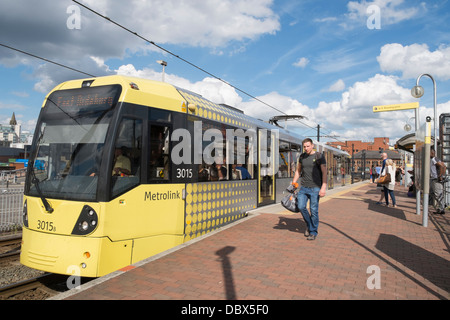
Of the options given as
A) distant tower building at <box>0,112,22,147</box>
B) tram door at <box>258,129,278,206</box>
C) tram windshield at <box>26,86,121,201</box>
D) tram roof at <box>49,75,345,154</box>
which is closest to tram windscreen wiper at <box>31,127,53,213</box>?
tram windshield at <box>26,86,121,201</box>

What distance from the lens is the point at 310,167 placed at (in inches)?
250

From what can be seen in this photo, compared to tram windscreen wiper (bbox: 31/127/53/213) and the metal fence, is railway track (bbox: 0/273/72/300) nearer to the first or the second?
tram windscreen wiper (bbox: 31/127/53/213)

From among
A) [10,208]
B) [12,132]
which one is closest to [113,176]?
[10,208]

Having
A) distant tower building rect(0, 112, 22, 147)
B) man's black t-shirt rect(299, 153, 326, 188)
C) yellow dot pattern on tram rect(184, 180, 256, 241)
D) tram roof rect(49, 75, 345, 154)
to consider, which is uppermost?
distant tower building rect(0, 112, 22, 147)

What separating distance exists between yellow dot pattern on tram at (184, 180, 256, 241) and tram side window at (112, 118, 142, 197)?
4.16ft

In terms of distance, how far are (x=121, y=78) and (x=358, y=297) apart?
461 centimetres

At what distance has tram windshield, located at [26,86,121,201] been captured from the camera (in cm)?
482

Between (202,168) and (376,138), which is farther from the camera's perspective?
(376,138)

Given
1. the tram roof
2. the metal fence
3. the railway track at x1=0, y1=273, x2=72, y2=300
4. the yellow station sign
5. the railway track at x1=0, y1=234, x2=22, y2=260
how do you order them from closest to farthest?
the railway track at x1=0, y1=273, x2=72, y2=300 < the tram roof < the railway track at x1=0, y1=234, x2=22, y2=260 < the metal fence < the yellow station sign

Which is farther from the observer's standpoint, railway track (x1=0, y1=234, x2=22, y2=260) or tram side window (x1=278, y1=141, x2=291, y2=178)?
tram side window (x1=278, y1=141, x2=291, y2=178)
